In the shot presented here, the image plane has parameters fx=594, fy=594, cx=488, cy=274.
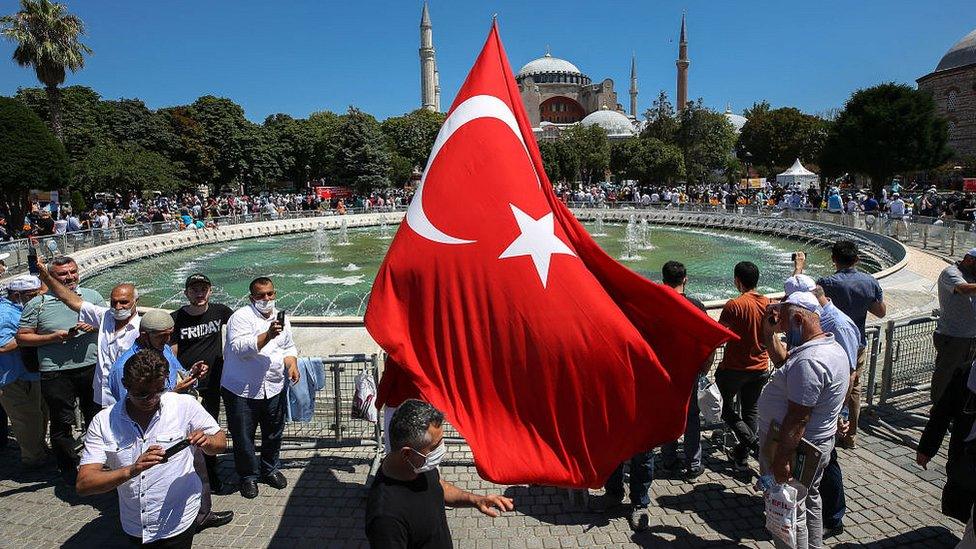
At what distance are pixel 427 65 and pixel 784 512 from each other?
4585 inches

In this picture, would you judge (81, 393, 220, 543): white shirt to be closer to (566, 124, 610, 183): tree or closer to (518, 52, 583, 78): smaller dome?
(566, 124, 610, 183): tree

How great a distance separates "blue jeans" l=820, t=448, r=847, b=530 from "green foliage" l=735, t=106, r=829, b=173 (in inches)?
2588

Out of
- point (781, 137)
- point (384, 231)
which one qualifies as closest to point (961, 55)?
point (781, 137)

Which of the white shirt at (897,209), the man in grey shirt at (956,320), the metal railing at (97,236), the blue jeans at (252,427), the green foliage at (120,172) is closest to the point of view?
the blue jeans at (252,427)

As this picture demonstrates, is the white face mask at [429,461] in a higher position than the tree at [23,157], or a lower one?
lower

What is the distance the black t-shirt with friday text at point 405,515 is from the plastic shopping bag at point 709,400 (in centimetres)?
339

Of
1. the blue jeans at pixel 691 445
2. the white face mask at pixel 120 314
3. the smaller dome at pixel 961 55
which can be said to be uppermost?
the smaller dome at pixel 961 55

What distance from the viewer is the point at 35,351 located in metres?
5.13

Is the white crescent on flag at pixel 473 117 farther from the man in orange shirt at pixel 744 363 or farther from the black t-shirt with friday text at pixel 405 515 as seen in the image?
the black t-shirt with friday text at pixel 405 515

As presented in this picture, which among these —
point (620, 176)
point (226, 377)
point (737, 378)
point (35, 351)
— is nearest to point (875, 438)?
point (737, 378)

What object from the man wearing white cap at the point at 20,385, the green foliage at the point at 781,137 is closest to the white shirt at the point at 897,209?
the man wearing white cap at the point at 20,385

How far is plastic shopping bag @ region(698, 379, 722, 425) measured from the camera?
515 cm

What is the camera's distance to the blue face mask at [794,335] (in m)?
3.56

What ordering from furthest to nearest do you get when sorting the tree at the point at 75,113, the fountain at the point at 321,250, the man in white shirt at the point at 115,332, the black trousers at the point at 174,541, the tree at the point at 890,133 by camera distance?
the tree at the point at 75,113 < the tree at the point at 890,133 < the fountain at the point at 321,250 < the man in white shirt at the point at 115,332 < the black trousers at the point at 174,541
